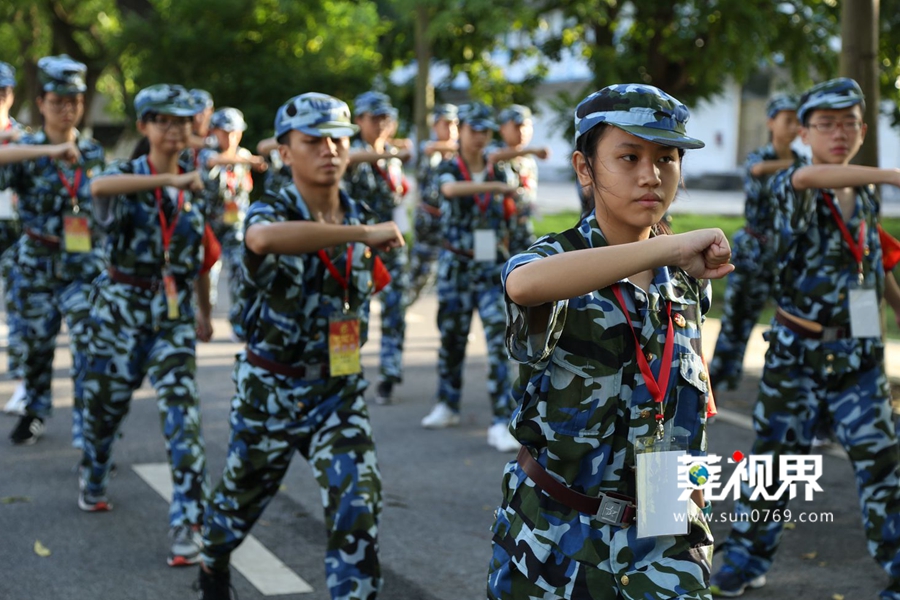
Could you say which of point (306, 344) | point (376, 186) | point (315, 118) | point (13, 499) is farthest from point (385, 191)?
point (306, 344)

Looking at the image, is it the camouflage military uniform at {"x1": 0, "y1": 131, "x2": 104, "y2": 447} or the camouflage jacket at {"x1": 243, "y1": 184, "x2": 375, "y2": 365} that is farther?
the camouflage military uniform at {"x1": 0, "y1": 131, "x2": 104, "y2": 447}

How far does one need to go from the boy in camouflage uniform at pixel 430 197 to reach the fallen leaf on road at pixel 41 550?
5.58 meters

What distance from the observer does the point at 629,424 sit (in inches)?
129

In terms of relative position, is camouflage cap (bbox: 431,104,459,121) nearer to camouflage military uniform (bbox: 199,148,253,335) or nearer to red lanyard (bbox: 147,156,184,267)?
camouflage military uniform (bbox: 199,148,253,335)

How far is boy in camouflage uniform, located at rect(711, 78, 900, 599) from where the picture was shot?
18.1 feet

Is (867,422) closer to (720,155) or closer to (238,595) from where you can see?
(238,595)

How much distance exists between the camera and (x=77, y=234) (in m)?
8.50

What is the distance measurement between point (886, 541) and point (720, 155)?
43.3m

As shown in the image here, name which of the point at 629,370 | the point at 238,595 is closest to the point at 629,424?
the point at 629,370

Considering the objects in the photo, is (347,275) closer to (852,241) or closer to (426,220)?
(852,241)

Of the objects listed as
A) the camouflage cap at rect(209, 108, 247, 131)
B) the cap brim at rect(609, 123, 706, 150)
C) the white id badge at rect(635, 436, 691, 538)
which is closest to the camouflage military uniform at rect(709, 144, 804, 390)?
the camouflage cap at rect(209, 108, 247, 131)

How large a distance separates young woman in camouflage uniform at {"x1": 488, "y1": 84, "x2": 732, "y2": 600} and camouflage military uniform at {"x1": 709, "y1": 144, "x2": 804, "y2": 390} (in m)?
7.06

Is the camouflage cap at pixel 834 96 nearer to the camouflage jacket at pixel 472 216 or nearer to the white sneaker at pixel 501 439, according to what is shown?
the white sneaker at pixel 501 439

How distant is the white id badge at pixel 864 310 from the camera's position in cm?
558
